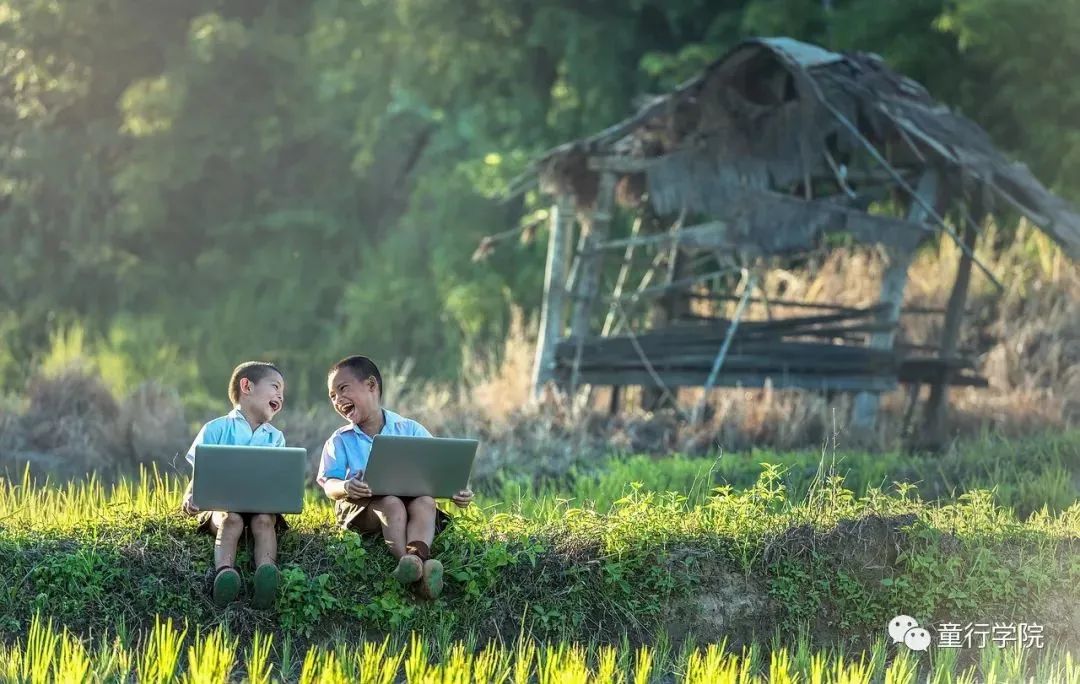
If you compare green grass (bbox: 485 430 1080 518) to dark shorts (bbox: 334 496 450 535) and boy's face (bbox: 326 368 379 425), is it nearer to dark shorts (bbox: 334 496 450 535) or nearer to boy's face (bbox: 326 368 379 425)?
dark shorts (bbox: 334 496 450 535)

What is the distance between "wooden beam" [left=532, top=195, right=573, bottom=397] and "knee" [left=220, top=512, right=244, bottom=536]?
30.4 ft

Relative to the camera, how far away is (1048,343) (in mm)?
18500

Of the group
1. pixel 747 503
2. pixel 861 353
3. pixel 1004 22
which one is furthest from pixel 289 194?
Answer: pixel 747 503

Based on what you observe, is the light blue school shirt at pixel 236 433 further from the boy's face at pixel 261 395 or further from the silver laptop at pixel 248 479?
the silver laptop at pixel 248 479

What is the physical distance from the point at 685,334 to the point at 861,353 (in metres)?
1.57

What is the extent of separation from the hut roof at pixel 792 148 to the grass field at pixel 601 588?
663 centimetres

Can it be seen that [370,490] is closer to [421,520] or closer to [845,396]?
[421,520]

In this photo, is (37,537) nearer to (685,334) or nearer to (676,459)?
(676,459)

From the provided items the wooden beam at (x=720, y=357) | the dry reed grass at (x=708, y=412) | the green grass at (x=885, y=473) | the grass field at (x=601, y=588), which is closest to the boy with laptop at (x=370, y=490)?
the grass field at (x=601, y=588)

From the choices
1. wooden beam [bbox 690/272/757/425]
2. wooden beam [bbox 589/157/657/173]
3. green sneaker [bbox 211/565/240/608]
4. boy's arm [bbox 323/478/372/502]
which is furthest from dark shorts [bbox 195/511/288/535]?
wooden beam [bbox 589/157/657/173]

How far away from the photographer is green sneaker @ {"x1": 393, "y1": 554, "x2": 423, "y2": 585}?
760 centimetres

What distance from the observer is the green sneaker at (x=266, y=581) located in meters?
7.54

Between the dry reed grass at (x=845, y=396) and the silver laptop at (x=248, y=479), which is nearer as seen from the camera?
the silver laptop at (x=248, y=479)

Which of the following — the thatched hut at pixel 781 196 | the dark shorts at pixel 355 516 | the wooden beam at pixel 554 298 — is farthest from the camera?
the wooden beam at pixel 554 298
